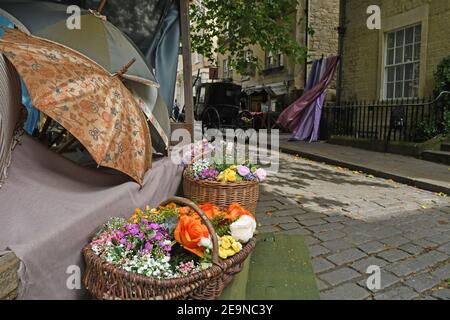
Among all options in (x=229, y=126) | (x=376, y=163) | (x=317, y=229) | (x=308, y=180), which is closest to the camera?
(x=317, y=229)

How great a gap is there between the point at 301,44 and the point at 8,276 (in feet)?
54.7

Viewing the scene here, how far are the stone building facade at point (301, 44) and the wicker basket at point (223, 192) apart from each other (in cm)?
1267

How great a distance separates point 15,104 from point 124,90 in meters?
0.74

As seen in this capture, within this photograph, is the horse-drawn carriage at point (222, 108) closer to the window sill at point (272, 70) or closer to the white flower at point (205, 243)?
the window sill at point (272, 70)

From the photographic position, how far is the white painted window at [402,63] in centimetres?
952

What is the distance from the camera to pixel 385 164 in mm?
7422

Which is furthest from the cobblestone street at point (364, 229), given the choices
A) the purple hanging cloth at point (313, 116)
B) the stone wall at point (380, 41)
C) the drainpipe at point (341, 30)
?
the drainpipe at point (341, 30)

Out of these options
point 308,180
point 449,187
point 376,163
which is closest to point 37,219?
point 308,180

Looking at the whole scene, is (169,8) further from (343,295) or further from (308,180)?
(343,295)

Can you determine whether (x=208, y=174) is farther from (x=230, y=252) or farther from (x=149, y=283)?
(x=149, y=283)

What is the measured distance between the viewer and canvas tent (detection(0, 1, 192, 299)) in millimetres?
1871

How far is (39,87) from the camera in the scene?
216cm

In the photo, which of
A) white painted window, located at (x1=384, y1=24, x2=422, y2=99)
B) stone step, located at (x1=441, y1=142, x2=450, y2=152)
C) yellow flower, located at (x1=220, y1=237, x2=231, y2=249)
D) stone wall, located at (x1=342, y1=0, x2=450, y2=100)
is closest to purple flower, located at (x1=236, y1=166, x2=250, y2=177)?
yellow flower, located at (x1=220, y1=237, x2=231, y2=249)
